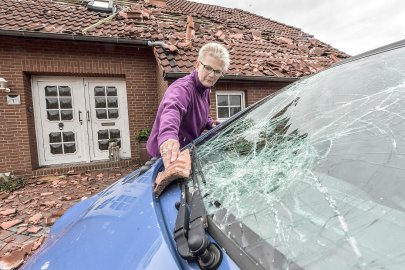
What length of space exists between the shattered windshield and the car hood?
180mm

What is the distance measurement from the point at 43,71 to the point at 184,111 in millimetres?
5710

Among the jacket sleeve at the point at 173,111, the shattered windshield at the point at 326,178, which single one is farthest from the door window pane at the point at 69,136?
the shattered windshield at the point at 326,178

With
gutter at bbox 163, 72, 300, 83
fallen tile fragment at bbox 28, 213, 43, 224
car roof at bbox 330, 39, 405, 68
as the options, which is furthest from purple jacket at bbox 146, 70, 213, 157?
gutter at bbox 163, 72, 300, 83

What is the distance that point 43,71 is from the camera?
19.8ft

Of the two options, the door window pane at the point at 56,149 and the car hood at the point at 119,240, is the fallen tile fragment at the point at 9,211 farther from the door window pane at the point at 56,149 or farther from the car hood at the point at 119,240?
the car hood at the point at 119,240

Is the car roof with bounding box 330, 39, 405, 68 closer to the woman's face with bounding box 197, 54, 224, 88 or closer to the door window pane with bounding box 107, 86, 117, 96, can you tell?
the woman's face with bounding box 197, 54, 224, 88

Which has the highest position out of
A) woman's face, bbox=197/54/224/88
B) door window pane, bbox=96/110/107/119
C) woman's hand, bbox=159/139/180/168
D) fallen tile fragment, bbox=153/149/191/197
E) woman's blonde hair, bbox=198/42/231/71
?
woman's blonde hair, bbox=198/42/231/71

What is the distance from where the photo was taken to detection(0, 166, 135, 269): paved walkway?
111 inches

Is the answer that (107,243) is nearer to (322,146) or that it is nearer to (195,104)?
(322,146)

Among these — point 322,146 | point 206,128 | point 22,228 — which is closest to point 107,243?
point 322,146

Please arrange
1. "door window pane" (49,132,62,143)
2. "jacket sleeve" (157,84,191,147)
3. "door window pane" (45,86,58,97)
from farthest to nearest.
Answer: "door window pane" (49,132,62,143) → "door window pane" (45,86,58,97) → "jacket sleeve" (157,84,191,147)

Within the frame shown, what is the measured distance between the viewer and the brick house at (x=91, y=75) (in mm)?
5883

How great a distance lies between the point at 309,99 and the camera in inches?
48.6

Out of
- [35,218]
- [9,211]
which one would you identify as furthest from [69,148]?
[35,218]
